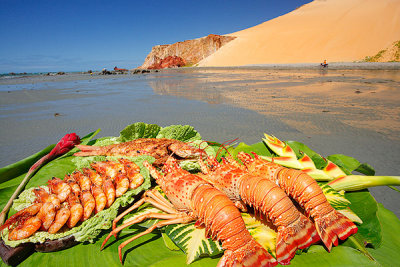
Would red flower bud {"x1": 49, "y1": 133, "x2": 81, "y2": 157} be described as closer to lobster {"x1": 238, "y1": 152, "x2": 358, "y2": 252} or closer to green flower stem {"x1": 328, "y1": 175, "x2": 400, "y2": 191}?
lobster {"x1": 238, "y1": 152, "x2": 358, "y2": 252}

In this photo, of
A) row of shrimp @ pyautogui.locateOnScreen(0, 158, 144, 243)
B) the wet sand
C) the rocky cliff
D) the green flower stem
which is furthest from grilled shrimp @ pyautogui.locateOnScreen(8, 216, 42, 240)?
the rocky cliff

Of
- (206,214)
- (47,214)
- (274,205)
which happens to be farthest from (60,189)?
(274,205)

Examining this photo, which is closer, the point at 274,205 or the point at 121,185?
the point at 274,205

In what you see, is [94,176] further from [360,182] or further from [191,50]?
[191,50]

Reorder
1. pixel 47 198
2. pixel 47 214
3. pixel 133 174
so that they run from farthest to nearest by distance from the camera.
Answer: pixel 133 174 → pixel 47 198 → pixel 47 214

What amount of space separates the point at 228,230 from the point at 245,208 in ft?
1.66

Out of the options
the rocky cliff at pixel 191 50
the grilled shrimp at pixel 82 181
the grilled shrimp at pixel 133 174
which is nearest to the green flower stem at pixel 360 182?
the grilled shrimp at pixel 133 174

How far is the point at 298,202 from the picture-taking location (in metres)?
1.95

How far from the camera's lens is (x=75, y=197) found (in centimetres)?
173

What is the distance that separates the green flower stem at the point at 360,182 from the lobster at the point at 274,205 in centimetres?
51

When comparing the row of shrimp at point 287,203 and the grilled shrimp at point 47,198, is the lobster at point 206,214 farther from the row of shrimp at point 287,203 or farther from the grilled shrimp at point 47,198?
the grilled shrimp at point 47,198

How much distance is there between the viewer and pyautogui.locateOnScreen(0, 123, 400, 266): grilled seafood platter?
56.3 inches

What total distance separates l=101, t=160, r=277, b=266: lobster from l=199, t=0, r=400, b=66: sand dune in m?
46.0

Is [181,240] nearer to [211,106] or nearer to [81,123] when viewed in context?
[81,123]
